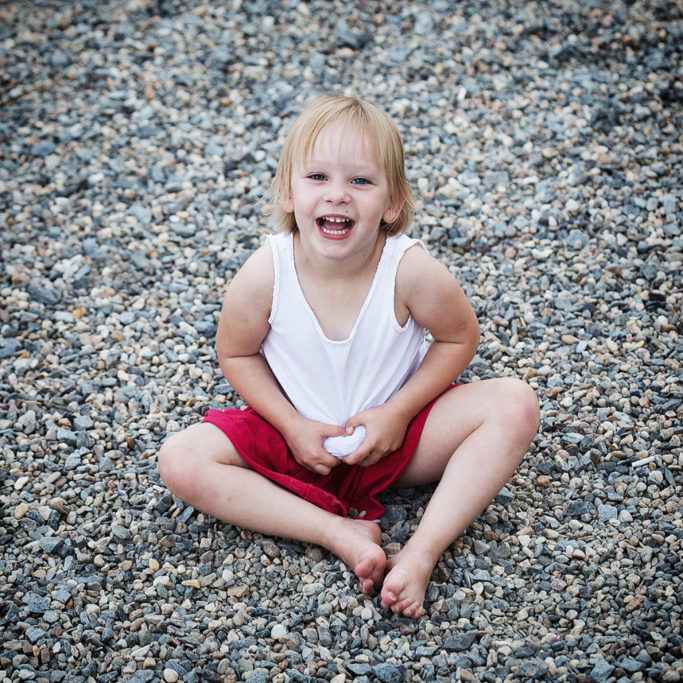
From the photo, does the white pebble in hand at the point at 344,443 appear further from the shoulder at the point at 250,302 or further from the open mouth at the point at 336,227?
the open mouth at the point at 336,227

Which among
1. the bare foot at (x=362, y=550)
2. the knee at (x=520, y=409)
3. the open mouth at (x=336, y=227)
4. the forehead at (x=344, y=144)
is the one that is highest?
the forehead at (x=344, y=144)

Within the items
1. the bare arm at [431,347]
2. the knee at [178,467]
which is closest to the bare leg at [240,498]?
the knee at [178,467]

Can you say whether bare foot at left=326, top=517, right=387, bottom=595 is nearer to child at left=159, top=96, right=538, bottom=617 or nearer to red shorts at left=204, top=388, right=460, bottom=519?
child at left=159, top=96, right=538, bottom=617

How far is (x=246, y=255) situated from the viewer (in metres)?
3.83

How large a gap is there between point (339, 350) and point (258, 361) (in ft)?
1.04

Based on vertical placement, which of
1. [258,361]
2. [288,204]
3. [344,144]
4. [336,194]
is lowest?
[258,361]

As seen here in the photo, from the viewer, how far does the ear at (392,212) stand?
2.64 metres

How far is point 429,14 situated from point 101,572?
12.5ft

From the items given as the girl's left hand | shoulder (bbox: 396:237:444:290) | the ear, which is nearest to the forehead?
the ear

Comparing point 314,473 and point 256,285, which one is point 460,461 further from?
point 256,285

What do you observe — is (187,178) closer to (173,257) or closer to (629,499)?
(173,257)

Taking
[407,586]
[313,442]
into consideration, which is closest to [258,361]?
[313,442]

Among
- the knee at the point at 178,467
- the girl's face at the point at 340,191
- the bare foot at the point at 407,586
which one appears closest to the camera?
the bare foot at the point at 407,586

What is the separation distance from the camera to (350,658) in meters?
2.35
